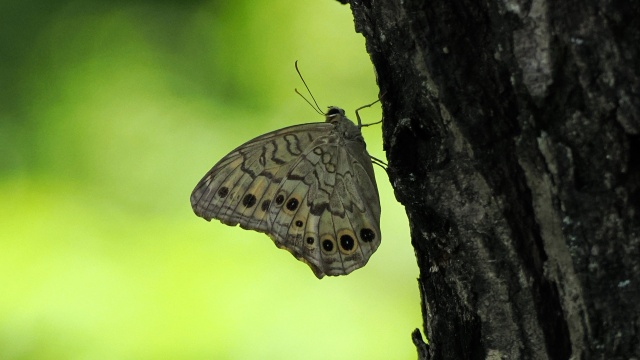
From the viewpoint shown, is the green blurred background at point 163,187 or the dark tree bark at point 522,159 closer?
the dark tree bark at point 522,159

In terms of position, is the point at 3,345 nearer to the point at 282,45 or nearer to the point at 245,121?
the point at 245,121

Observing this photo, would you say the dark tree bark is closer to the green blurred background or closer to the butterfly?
the butterfly

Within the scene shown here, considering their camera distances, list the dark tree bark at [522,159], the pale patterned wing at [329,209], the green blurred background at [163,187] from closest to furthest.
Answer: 1. the dark tree bark at [522,159]
2. the pale patterned wing at [329,209]
3. the green blurred background at [163,187]

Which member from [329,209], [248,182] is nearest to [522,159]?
[329,209]

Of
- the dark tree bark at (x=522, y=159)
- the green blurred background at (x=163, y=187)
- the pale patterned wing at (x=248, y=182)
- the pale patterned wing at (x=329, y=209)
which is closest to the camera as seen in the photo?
the dark tree bark at (x=522, y=159)

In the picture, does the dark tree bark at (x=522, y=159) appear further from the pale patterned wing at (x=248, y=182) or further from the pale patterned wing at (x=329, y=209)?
the pale patterned wing at (x=248, y=182)

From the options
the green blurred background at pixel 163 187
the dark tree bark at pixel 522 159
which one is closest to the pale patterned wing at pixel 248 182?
the dark tree bark at pixel 522 159

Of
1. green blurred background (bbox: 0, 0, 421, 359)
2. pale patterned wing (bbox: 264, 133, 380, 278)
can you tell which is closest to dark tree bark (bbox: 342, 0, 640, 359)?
pale patterned wing (bbox: 264, 133, 380, 278)
